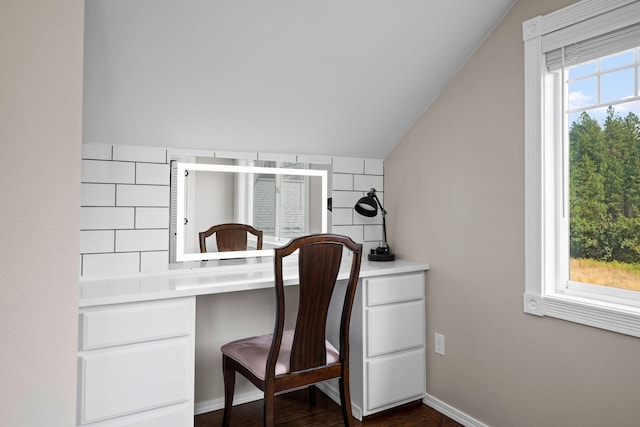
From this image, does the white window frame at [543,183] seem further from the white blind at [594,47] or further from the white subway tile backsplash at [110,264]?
the white subway tile backsplash at [110,264]

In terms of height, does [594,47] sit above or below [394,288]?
above

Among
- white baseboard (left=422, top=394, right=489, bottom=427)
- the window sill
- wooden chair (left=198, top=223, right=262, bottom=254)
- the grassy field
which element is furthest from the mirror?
the grassy field

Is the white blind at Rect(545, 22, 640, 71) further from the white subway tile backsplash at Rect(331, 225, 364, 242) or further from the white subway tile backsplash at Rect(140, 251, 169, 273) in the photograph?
the white subway tile backsplash at Rect(140, 251, 169, 273)

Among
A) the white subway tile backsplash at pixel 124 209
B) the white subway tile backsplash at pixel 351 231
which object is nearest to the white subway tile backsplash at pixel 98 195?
the white subway tile backsplash at pixel 124 209

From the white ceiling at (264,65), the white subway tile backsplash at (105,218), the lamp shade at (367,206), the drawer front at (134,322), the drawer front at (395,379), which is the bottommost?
the drawer front at (395,379)

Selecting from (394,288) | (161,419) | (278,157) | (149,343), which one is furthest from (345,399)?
(278,157)

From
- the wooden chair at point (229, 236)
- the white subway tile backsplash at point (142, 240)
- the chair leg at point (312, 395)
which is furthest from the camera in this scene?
the chair leg at point (312, 395)

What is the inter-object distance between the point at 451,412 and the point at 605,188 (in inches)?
57.4

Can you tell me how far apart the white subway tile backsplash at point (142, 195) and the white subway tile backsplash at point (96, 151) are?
168 mm

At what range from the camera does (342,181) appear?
2.86 metres

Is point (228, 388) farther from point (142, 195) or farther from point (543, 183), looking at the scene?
point (543, 183)

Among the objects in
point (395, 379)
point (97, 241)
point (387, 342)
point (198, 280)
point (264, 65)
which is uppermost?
point (264, 65)

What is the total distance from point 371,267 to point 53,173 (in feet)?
5.85

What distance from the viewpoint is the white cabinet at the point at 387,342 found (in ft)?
7.70
